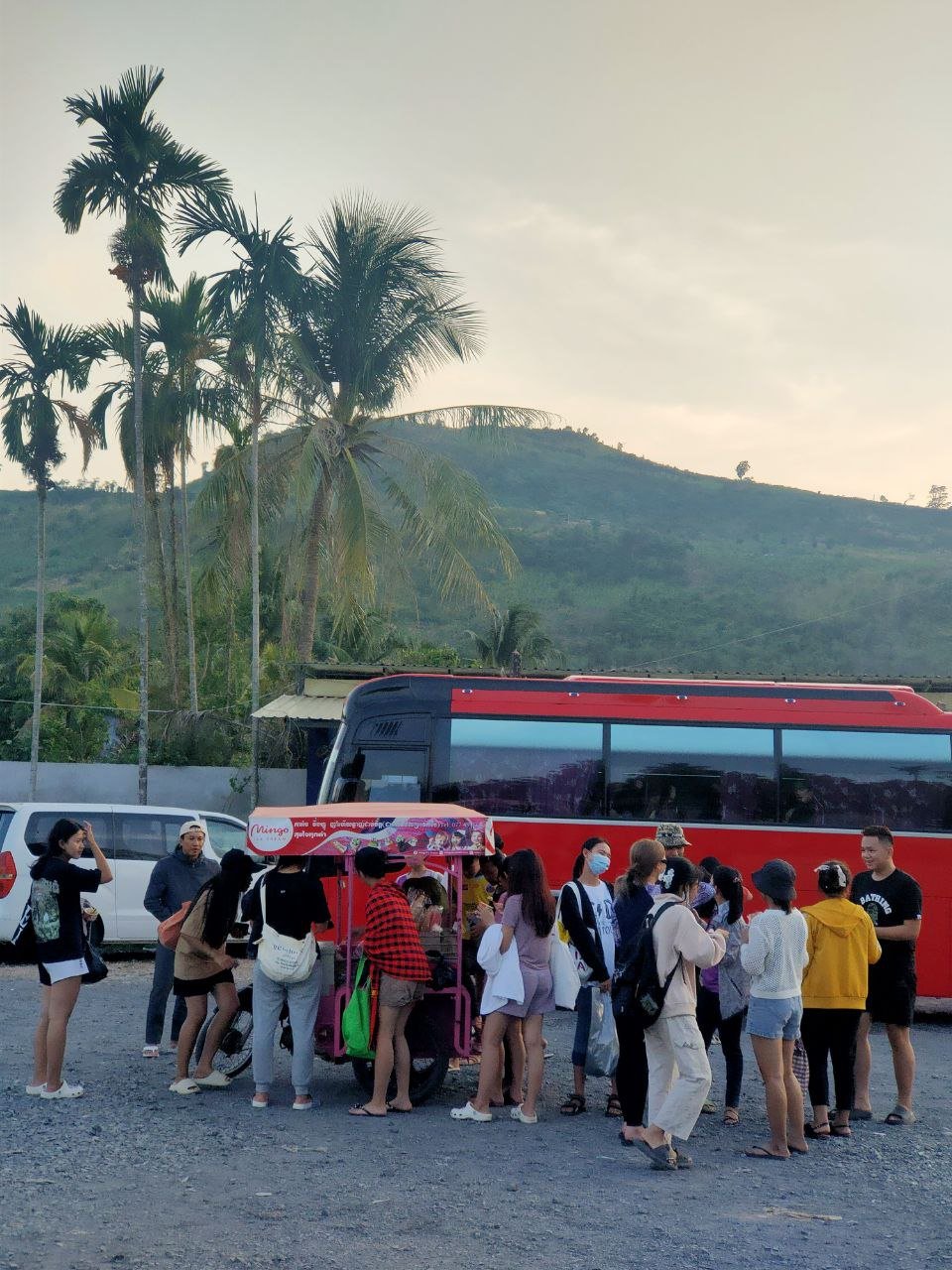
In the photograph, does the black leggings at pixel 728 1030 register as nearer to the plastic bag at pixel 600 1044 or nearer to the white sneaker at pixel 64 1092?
the plastic bag at pixel 600 1044

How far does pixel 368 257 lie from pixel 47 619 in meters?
21.7

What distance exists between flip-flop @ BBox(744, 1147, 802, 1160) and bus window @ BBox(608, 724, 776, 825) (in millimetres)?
6586

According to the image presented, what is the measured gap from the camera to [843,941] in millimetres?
7625

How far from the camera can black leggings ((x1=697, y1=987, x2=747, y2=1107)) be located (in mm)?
8289

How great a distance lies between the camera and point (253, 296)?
84.7ft

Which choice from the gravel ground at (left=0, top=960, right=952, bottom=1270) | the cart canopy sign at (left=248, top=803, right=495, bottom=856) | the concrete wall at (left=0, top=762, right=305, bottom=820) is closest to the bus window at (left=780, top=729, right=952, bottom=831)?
the gravel ground at (left=0, top=960, right=952, bottom=1270)

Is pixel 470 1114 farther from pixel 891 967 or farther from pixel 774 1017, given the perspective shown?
pixel 891 967

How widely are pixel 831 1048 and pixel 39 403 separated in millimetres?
27001

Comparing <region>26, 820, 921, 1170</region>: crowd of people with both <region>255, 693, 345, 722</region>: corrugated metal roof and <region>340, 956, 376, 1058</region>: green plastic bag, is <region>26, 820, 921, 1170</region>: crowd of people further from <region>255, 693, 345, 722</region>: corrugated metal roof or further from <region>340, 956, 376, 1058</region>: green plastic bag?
<region>255, 693, 345, 722</region>: corrugated metal roof

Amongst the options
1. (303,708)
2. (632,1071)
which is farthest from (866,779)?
(303,708)

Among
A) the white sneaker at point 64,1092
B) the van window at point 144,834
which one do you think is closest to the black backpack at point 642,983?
the white sneaker at point 64,1092

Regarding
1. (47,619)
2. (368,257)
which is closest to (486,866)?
(368,257)

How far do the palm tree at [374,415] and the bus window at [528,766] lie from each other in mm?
11516

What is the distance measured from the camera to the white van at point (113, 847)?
46.5ft
